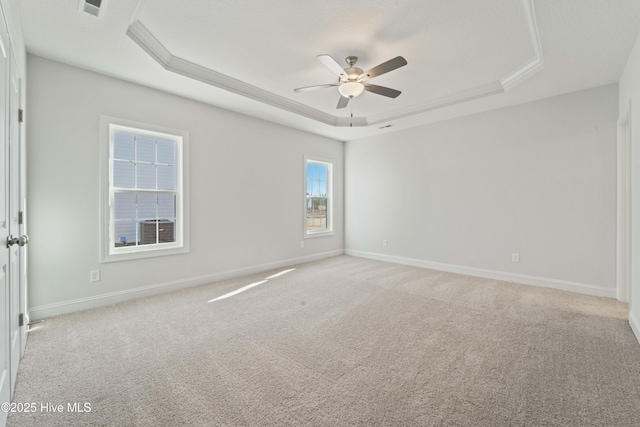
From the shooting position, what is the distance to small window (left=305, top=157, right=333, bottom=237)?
5.77 meters

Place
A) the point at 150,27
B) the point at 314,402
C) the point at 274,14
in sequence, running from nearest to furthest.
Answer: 1. the point at 314,402
2. the point at 274,14
3. the point at 150,27

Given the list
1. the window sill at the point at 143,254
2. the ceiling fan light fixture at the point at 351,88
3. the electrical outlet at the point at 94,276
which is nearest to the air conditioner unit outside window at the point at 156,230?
the window sill at the point at 143,254

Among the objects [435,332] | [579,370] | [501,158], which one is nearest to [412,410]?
[435,332]

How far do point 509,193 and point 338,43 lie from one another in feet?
Answer: 10.9

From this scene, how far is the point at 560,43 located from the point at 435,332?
289 cm

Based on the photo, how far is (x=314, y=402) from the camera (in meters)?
1.62

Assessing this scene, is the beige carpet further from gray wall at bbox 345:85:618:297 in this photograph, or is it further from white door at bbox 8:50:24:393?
gray wall at bbox 345:85:618:297

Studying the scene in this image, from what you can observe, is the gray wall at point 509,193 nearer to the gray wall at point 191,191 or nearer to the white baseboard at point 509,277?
the white baseboard at point 509,277

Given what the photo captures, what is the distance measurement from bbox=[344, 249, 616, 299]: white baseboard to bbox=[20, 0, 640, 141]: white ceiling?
99.3 inches

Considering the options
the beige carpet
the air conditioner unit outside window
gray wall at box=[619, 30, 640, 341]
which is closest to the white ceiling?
gray wall at box=[619, 30, 640, 341]

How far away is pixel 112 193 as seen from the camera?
3.25 meters

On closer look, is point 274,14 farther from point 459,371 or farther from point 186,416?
point 459,371

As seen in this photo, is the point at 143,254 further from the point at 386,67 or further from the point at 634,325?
the point at 634,325

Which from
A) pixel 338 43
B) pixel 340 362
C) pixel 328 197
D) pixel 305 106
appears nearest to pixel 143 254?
pixel 340 362
